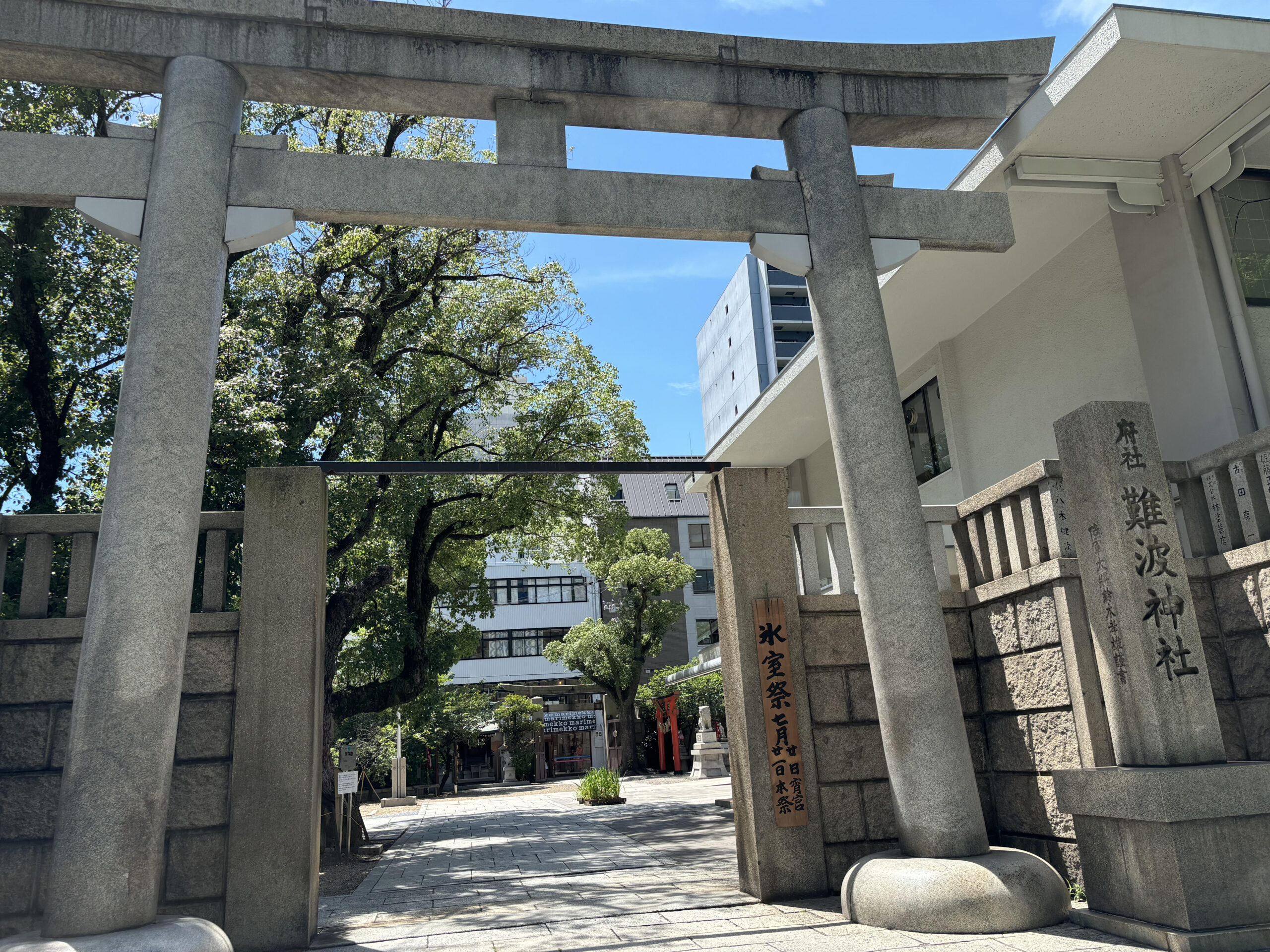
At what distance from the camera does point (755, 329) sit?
50.1 metres

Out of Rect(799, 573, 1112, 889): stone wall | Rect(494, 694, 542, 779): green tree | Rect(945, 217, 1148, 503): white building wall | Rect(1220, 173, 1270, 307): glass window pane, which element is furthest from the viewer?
Rect(494, 694, 542, 779): green tree

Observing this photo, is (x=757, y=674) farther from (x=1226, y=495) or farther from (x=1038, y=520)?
(x=1226, y=495)

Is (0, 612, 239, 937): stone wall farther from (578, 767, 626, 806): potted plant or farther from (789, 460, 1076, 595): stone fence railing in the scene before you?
(578, 767, 626, 806): potted plant

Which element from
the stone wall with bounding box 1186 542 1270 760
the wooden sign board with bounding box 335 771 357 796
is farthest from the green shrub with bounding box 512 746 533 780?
the stone wall with bounding box 1186 542 1270 760

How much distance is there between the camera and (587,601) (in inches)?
1780

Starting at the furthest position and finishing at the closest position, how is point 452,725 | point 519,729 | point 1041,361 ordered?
point 519,729
point 452,725
point 1041,361

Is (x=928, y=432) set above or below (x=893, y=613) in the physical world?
above

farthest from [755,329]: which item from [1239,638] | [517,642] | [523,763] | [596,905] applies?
[1239,638]

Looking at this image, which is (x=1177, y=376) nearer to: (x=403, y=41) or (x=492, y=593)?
(x=403, y=41)

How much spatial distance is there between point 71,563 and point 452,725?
28.9m

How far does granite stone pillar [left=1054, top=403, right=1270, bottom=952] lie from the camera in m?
4.72

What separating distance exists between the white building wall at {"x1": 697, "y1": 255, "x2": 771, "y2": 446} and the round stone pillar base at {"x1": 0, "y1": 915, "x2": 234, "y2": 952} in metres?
42.8

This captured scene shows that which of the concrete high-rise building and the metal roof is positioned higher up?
the concrete high-rise building

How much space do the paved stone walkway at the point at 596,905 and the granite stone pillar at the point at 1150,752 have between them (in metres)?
0.35
